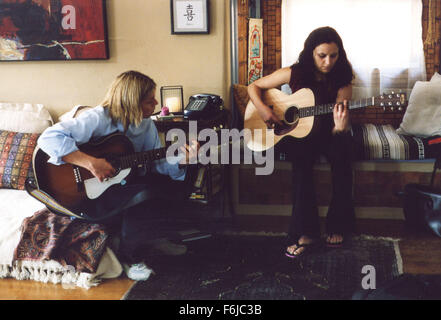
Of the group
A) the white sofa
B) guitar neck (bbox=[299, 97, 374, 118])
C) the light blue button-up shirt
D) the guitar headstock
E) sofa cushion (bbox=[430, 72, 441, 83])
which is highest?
sofa cushion (bbox=[430, 72, 441, 83])

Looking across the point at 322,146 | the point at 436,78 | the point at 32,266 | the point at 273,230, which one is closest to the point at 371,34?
the point at 436,78

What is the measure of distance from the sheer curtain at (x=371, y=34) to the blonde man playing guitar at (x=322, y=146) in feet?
2.81

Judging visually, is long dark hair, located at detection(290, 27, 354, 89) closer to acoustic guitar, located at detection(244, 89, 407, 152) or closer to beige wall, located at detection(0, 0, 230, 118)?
acoustic guitar, located at detection(244, 89, 407, 152)

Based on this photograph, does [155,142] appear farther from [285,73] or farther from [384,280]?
[384,280]

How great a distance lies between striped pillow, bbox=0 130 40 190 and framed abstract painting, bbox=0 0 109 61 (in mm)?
673

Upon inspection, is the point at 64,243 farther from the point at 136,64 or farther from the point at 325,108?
the point at 325,108

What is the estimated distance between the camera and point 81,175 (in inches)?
79.1

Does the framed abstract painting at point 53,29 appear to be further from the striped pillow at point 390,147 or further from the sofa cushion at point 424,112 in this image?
the sofa cushion at point 424,112

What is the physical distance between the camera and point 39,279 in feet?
6.77

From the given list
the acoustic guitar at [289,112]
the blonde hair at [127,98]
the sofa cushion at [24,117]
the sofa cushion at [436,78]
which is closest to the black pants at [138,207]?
the blonde hair at [127,98]

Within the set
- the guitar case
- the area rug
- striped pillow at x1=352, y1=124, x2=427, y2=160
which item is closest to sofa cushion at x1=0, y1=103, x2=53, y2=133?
the area rug

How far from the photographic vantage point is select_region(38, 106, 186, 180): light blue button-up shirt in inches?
75.7

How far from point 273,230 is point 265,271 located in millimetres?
579
